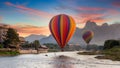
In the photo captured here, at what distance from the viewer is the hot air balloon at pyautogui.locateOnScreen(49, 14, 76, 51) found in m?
91.7

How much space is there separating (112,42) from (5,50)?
261ft

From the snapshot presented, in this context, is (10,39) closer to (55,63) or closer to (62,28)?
(62,28)

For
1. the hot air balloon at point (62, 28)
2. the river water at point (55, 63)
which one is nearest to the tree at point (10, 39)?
the hot air balloon at point (62, 28)

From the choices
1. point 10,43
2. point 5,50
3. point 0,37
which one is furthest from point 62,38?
point 0,37

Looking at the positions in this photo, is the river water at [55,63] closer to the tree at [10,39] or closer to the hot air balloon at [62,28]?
the hot air balloon at [62,28]

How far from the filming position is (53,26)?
93.2m

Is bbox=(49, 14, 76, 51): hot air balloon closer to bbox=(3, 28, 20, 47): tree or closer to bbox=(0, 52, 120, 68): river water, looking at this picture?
bbox=(0, 52, 120, 68): river water

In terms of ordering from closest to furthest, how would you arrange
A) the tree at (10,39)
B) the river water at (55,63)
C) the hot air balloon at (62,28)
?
the river water at (55,63)
the hot air balloon at (62,28)
the tree at (10,39)

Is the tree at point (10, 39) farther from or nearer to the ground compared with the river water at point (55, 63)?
farther from the ground

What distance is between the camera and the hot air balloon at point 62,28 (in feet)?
301

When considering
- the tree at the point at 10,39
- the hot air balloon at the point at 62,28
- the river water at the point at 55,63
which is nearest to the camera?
the river water at the point at 55,63

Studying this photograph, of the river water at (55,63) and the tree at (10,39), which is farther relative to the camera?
the tree at (10,39)

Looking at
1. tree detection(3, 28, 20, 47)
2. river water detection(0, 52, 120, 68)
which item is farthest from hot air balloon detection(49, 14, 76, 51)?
tree detection(3, 28, 20, 47)

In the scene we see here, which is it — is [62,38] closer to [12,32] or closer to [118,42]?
[12,32]
